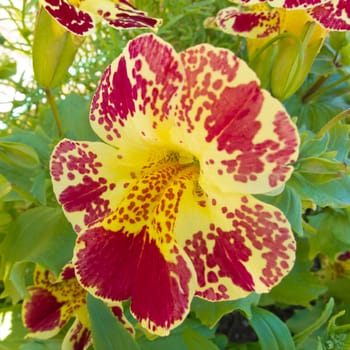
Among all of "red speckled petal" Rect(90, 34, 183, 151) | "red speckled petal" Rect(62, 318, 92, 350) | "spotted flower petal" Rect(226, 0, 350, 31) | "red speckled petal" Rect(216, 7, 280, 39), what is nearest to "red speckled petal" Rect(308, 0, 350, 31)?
"spotted flower petal" Rect(226, 0, 350, 31)

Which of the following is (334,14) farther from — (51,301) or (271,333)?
(51,301)

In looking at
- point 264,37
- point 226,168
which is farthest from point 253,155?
point 264,37

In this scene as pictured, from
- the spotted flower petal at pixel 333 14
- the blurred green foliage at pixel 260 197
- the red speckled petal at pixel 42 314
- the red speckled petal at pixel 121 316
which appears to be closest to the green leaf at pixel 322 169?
the blurred green foliage at pixel 260 197

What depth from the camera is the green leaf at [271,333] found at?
0.70m

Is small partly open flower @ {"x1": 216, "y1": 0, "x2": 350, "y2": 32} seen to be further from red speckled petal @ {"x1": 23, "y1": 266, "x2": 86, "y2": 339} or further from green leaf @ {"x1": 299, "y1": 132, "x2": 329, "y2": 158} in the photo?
red speckled petal @ {"x1": 23, "y1": 266, "x2": 86, "y2": 339}

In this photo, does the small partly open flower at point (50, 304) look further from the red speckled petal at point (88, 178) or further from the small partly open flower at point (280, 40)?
the small partly open flower at point (280, 40)

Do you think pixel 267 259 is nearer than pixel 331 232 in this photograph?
Yes

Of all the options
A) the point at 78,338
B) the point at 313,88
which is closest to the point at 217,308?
the point at 78,338

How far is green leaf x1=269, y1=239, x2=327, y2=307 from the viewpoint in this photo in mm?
823

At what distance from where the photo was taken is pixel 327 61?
0.89 metres

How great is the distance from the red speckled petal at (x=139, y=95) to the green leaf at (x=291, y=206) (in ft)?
0.59

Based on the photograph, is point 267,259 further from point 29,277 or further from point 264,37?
point 29,277

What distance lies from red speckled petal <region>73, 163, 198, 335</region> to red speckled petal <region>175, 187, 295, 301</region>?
0.02 meters

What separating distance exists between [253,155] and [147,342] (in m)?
0.40
